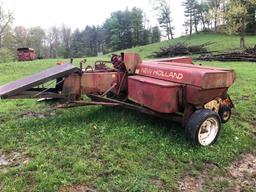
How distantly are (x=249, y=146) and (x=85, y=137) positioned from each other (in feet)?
8.11

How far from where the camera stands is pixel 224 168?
4.22 metres

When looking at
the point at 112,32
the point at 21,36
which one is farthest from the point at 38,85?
the point at 21,36

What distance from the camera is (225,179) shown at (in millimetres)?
3975

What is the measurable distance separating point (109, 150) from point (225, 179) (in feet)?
5.05

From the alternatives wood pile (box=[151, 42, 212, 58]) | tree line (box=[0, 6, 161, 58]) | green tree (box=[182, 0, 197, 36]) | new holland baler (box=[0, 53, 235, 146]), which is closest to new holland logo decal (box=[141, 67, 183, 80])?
new holland baler (box=[0, 53, 235, 146])

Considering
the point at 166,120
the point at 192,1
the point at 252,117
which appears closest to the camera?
the point at 166,120

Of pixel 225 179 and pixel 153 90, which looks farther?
pixel 153 90

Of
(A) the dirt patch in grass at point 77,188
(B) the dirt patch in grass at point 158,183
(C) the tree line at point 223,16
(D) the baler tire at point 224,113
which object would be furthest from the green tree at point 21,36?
(B) the dirt patch in grass at point 158,183

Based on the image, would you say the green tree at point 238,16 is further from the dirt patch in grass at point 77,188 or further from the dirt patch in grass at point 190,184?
the dirt patch in grass at point 77,188

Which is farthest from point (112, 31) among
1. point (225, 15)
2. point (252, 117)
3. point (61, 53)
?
point (252, 117)

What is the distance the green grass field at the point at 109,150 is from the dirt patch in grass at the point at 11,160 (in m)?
0.01

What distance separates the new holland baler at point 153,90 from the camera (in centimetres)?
455

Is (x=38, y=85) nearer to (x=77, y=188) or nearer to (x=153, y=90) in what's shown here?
(x=153, y=90)

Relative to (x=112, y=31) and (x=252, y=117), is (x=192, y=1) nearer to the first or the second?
(x=112, y=31)
